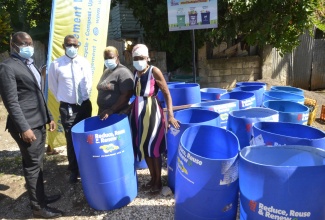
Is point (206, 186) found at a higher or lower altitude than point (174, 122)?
lower

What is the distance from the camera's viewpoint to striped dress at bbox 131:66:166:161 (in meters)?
2.97

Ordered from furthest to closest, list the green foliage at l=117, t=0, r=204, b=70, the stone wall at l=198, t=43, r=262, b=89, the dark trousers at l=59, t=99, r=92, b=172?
1. the stone wall at l=198, t=43, r=262, b=89
2. the green foliage at l=117, t=0, r=204, b=70
3. the dark trousers at l=59, t=99, r=92, b=172

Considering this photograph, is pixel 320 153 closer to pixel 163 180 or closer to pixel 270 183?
pixel 270 183

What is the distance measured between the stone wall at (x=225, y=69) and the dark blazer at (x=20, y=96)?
607cm

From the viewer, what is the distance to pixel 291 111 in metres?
3.63

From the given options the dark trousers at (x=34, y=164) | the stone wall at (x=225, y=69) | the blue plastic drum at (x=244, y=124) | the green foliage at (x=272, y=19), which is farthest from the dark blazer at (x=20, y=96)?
the stone wall at (x=225, y=69)

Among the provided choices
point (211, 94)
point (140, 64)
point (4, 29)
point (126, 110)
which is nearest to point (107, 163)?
point (126, 110)

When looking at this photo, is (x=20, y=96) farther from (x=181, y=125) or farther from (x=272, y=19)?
(x=272, y=19)

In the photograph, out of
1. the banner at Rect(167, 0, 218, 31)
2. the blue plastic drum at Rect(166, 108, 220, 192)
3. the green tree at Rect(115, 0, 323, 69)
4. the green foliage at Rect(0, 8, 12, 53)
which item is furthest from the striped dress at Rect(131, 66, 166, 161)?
the green foliage at Rect(0, 8, 12, 53)

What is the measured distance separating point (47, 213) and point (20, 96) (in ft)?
4.01

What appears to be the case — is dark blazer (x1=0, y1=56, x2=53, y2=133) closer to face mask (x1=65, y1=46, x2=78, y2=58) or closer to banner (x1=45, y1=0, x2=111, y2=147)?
face mask (x1=65, y1=46, x2=78, y2=58)

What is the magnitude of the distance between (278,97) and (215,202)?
8.97 feet

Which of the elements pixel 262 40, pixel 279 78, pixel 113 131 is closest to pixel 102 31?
pixel 113 131

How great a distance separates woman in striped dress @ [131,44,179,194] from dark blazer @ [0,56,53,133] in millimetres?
976
